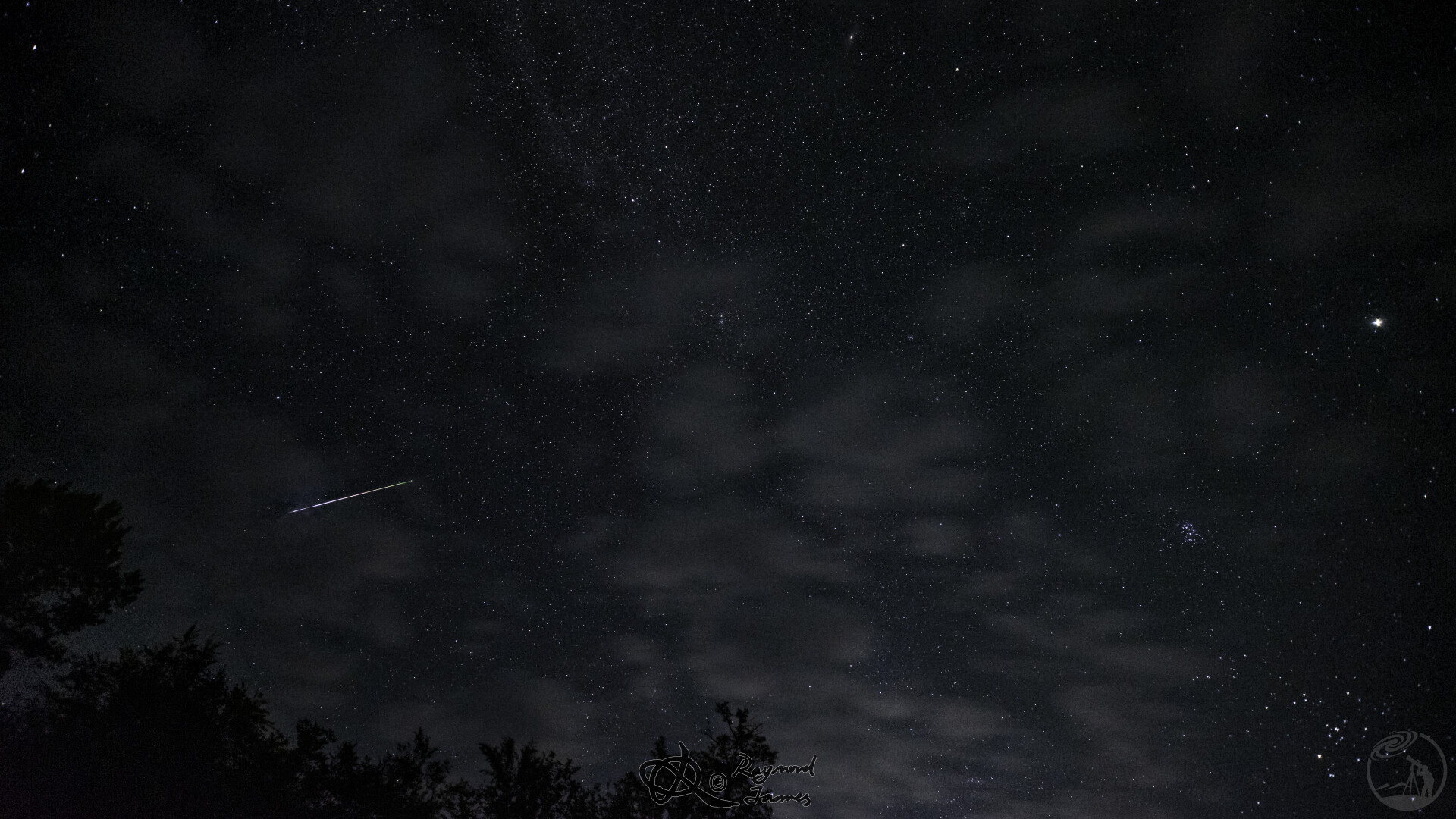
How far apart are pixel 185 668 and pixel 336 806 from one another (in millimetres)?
8206

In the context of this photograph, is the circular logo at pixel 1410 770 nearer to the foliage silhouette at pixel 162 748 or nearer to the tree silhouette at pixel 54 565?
the foliage silhouette at pixel 162 748

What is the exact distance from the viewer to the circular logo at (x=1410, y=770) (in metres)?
27.9

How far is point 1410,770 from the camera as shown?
29453 millimetres

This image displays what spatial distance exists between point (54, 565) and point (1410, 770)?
5085 centimetres

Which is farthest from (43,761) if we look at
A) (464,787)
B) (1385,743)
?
(1385,743)

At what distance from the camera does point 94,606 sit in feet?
57.8

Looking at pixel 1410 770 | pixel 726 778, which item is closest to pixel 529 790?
pixel 726 778

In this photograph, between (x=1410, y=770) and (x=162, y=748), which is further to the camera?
(x=1410, y=770)

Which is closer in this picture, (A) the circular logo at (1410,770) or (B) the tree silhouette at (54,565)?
(B) the tree silhouette at (54,565)

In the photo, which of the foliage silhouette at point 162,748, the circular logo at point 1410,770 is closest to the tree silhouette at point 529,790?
the foliage silhouette at point 162,748

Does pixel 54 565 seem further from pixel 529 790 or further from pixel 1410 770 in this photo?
pixel 1410 770

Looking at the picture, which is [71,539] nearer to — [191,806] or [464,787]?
[191,806]

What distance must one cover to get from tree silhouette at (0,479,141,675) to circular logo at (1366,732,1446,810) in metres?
45.2

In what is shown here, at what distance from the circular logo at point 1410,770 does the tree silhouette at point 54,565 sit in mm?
45162
